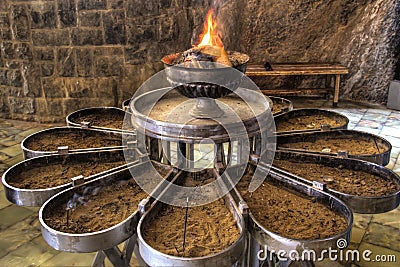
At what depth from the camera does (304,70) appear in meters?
6.09

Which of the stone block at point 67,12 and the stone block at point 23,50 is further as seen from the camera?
the stone block at point 23,50

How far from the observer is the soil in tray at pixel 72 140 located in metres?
2.71

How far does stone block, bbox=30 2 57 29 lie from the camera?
5.14 meters

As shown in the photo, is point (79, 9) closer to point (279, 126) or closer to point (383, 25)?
point (279, 126)

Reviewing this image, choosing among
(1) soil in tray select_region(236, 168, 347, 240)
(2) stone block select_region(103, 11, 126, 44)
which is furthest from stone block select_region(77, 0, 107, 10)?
(1) soil in tray select_region(236, 168, 347, 240)

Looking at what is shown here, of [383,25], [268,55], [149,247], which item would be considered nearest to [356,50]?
[383,25]

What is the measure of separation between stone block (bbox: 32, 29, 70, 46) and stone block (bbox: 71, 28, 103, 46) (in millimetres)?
110

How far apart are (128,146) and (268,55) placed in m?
4.69

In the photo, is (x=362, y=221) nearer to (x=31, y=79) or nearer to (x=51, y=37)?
(x=51, y=37)

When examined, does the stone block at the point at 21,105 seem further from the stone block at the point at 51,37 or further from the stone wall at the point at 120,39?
the stone block at the point at 51,37

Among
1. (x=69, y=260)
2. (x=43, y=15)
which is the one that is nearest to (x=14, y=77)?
(x=43, y=15)

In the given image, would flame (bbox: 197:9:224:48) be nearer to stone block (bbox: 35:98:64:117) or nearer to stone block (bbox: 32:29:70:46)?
stone block (bbox: 32:29:70:46)

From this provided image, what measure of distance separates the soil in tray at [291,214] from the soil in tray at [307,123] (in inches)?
31.0

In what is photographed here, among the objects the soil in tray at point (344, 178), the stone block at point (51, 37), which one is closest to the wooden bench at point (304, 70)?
the stone block at point (51, 37)
